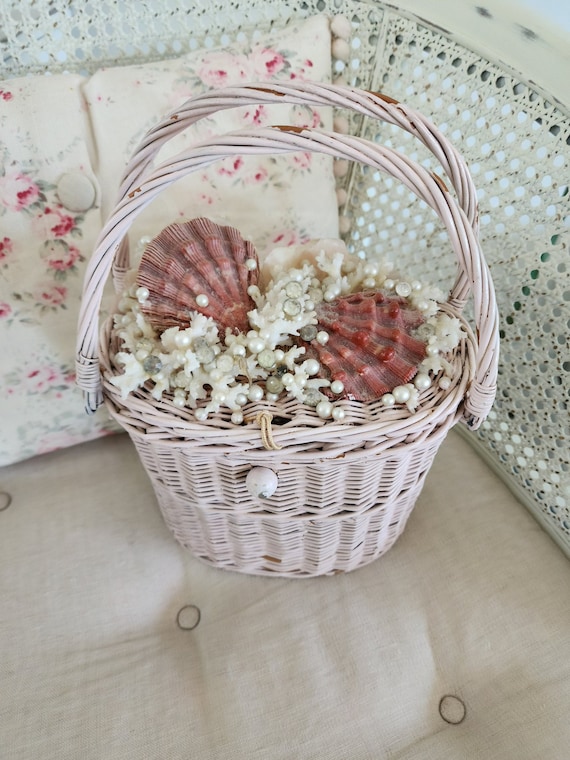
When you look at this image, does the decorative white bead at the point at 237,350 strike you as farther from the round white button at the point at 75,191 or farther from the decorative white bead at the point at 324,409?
the round white button at the point at 75,191

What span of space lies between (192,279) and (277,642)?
413 mm

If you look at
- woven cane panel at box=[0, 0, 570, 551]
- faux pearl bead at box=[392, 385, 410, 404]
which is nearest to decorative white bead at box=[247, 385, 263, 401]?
faux pearl bead at box=[392, 385, 410, 404]

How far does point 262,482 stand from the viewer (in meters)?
0.48

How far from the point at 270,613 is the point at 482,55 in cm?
69

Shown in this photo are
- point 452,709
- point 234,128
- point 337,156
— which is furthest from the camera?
point 234,128

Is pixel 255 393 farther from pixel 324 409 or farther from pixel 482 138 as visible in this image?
pixel 482 138

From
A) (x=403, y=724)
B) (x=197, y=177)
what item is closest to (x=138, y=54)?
(x=197, y=177)

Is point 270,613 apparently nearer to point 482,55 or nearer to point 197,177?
point 197,177

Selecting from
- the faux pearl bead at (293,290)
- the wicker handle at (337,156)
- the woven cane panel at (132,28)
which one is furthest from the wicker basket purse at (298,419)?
the woven cane panel at (132,28)

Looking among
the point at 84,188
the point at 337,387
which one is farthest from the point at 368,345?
the point at 84,188

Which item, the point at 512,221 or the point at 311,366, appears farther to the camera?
the point at 512,221

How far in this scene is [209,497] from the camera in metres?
0.55

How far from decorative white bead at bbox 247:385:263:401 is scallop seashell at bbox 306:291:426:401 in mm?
65

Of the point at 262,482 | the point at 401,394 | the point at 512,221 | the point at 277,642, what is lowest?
the point at 277,642
